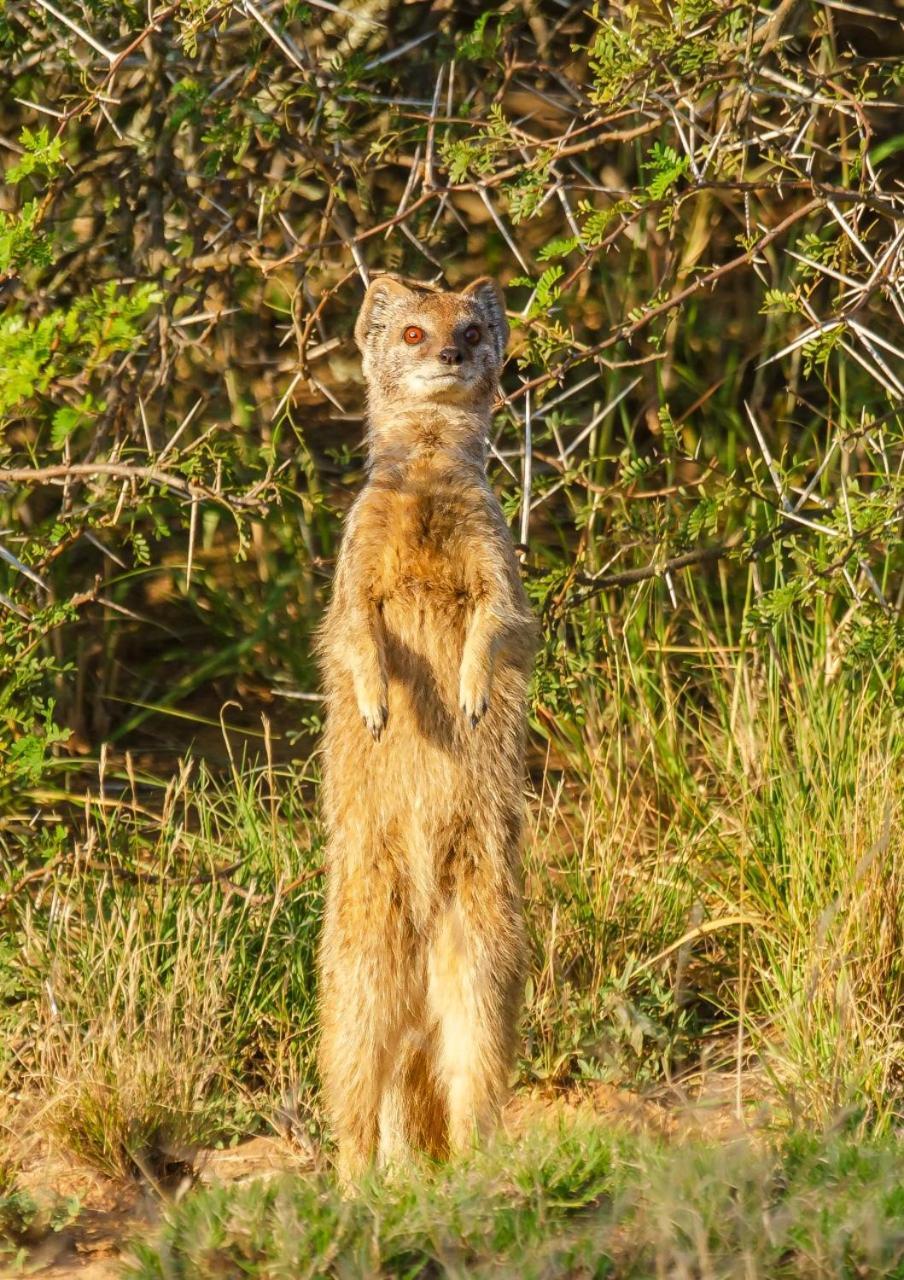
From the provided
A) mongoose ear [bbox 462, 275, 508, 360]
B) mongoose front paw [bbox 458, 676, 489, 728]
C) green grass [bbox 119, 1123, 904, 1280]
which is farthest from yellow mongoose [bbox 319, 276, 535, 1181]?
green grass [bbox 119, 1123, 904, 1280]

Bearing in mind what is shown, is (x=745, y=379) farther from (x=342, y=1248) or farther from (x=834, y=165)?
(x=342, y=1248)

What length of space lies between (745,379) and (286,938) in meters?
3.16

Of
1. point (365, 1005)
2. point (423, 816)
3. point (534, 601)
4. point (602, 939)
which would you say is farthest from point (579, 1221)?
point (534, 601)

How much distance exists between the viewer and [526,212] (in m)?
4.27

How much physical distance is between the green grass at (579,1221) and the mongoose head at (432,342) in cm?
181

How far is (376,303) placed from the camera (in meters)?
4.60

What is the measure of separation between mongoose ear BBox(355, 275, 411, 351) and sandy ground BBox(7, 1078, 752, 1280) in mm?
1940

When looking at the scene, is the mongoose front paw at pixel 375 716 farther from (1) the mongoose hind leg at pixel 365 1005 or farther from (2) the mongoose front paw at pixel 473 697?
(1) the mongoose hind leg at pixel 365 1005

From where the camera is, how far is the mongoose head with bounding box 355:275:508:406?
169 inches

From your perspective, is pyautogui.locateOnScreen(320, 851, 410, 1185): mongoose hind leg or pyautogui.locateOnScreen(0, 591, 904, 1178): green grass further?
pyautogui.locateOnScreen(0, 591, 904, 1178): green grass

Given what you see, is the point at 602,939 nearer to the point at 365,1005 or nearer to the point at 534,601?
the point at 534,601

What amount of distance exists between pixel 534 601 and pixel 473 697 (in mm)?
1222

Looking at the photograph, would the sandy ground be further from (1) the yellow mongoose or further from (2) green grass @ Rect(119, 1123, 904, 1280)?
(1) the yellow mongoose

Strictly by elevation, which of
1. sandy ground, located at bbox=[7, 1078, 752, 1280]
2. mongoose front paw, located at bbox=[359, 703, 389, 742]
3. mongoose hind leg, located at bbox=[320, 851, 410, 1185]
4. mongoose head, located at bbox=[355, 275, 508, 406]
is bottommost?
sandy ground, located at bbox=[7, 1078, 752, 1280]
